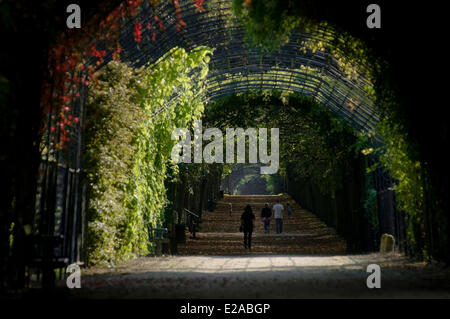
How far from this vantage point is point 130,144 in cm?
1466

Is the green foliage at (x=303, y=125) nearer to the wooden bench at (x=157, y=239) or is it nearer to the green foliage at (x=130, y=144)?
the green foliage at (x=130, y=144)

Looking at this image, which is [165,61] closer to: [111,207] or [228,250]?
[111,207]

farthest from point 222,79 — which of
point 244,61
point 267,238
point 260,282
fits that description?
point 260,282

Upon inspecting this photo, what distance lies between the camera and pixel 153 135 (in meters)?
16.8

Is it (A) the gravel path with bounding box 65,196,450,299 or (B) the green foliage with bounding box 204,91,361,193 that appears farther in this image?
(B) the green foliage with bounding box 204,91,361,193

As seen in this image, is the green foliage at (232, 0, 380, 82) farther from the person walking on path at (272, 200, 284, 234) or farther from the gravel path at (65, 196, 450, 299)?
the person walking on path at (272, 200, 284, 234)

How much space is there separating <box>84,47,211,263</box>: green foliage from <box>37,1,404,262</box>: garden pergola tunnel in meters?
0.52

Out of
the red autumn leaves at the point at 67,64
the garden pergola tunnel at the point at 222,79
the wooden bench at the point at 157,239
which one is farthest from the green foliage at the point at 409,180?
the wooden bench at the point at 157,239

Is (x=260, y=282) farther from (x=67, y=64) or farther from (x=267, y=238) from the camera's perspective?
(x=267, y=238)

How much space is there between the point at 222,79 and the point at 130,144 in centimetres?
686

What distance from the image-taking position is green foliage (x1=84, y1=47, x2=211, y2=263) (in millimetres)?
12766

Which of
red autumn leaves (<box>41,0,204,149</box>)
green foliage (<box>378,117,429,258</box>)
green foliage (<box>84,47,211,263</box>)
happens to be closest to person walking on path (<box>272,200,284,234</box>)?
green foliage (<box>84,47,211,263</box>)

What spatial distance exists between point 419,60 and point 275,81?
1017 centimetres
